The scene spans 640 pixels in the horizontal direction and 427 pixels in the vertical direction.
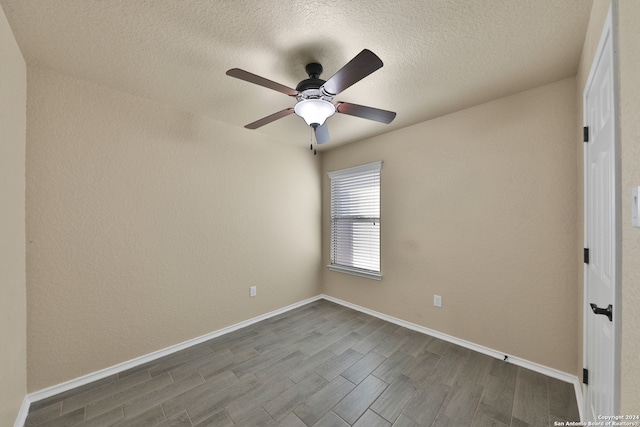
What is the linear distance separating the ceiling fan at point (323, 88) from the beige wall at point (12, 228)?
1336 mm

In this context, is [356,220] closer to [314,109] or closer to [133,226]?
[314,109]

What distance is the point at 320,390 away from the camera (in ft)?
6.24

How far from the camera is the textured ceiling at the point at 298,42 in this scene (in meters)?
1.34

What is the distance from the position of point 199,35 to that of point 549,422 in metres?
3.32

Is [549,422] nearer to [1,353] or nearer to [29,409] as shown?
[1,353]

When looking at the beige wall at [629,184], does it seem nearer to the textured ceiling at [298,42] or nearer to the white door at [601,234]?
the white door at [601,234]

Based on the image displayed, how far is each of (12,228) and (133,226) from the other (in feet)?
2.48

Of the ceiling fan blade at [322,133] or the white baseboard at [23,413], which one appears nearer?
the white baseboard at [23,413]

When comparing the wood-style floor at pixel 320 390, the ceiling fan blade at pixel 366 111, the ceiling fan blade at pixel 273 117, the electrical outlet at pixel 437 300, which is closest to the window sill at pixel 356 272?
the electrical outlet at pixel 437 300

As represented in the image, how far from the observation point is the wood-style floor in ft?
5.36

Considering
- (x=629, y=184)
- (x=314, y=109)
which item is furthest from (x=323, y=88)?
(x=629, y=184)

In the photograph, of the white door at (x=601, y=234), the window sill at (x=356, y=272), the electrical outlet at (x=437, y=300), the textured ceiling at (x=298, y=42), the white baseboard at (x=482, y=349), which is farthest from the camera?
the window sill at (x=356, y=272)

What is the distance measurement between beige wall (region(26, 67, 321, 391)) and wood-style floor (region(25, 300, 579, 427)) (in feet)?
1.15

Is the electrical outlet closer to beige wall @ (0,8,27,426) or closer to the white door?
the white door
